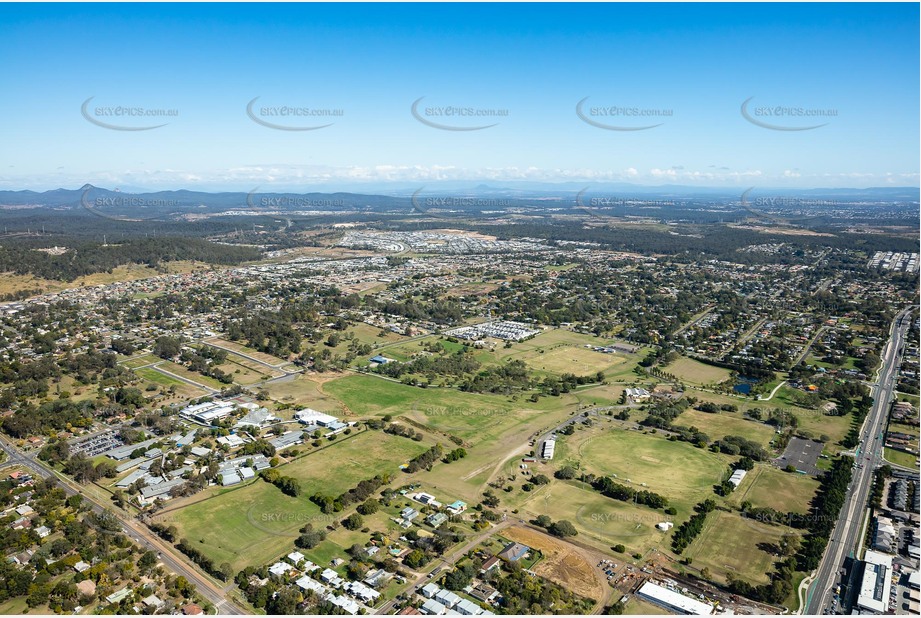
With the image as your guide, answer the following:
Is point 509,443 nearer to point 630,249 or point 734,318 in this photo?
point 734,318

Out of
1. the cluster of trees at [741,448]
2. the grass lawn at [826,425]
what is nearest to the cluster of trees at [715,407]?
the grass lawn at [826,425]

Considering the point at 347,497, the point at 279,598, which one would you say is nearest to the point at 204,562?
the point at 279,598

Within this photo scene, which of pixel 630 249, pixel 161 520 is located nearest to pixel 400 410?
pixel 161 520

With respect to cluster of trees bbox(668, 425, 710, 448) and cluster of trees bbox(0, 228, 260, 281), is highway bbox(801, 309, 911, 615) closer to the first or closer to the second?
cluster of trees bbox(668, 425, 710, 448)

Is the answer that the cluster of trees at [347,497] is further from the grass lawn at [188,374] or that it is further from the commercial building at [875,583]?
the commercial building at [875,583]

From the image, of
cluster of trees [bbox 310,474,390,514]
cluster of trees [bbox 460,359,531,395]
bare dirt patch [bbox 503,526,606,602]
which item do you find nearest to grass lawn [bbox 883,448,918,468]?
bare dirt patch [bbox 503,526,606,602]

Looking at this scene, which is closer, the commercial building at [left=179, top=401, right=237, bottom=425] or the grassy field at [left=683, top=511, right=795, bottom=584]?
the grassy field at [left=683, top=511, right=795, bottom=584]

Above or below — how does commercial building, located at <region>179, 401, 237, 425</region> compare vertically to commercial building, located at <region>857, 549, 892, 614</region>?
above
